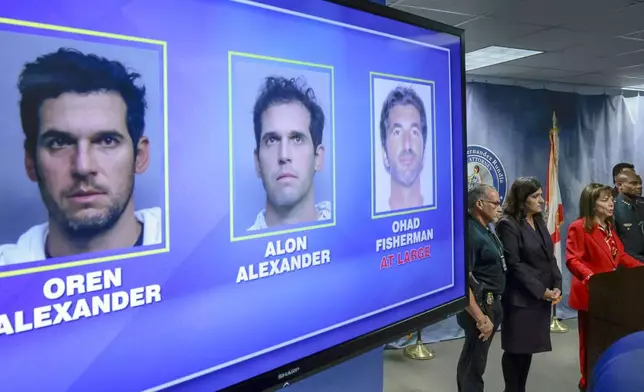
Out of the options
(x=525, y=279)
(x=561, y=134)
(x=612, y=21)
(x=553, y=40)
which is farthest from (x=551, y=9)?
Answer: (x=561, y=134)

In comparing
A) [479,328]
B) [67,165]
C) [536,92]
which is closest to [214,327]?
[67,165]

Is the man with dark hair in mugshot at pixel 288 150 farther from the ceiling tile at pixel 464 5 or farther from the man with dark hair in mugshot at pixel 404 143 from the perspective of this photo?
the ceiling tile at pixel 464 5

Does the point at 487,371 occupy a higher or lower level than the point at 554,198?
lower

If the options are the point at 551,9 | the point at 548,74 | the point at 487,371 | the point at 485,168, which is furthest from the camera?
the point at 548,74

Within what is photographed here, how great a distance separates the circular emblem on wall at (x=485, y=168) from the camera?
5020 millimetres

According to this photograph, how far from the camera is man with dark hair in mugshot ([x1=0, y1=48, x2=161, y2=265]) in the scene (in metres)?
0.66

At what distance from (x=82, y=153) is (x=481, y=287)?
2291mm

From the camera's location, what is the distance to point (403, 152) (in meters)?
1.27

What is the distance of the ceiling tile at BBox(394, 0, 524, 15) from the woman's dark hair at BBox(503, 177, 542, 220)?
1.02 meters

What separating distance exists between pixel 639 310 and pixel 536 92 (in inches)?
136

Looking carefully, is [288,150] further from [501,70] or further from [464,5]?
[501,70]

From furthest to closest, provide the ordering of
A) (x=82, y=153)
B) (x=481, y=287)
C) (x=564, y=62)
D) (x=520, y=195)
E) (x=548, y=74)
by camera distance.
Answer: (x=548, y=74) < (x=564, y=62) < (x=520, y=195) < (x=481, y=287) < (x=82, y=153)

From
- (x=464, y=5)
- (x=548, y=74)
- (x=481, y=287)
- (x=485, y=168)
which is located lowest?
(x=481, y=287)

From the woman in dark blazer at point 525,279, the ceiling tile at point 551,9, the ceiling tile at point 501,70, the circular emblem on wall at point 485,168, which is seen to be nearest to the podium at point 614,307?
the woman in dark blazer at point 525,279
